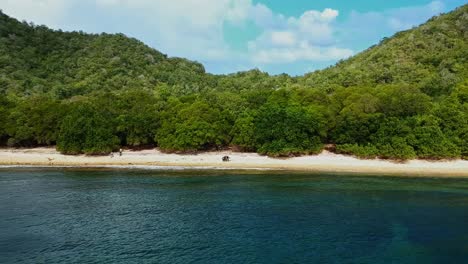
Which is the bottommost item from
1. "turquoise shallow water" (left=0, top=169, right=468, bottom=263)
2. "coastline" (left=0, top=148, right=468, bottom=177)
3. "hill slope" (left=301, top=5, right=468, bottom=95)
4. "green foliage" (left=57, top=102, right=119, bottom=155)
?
"turquoise shallow water" (left=0, top=169, right=468, bottom=263)

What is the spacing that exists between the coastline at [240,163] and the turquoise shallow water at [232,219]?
545 cm

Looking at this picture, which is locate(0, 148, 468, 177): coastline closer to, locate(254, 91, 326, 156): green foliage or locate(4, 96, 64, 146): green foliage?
locate(254, 91, 326, 156): green foliage

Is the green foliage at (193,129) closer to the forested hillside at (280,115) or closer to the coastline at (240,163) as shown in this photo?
the forested hillside at (280,115)

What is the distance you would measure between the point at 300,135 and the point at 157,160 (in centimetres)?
2184

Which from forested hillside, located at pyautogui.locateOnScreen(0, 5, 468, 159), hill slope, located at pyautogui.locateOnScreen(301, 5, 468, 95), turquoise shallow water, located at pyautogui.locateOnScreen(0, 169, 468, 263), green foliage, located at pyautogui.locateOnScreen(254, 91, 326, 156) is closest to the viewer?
turquoise shallow water, located at pyautogui.locateOnScreen(0, 169, 468, 263)

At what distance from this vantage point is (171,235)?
31.4 meters

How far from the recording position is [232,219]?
3556 centimetres

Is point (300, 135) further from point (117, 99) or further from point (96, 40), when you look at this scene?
point (96, 40)

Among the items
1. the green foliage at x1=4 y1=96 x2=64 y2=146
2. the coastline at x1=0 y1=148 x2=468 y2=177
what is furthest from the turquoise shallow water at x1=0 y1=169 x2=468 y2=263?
the green foliage at x1=4 y1=96 x2=64 y2=146

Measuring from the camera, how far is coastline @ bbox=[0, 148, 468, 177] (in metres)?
58.6

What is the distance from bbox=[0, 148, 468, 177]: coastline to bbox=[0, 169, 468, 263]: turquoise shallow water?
5.45m

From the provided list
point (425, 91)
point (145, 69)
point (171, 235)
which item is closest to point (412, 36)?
Answer: point (425, 91)

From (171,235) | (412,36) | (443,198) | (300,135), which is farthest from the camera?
(412,36)

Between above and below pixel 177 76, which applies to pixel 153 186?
below
